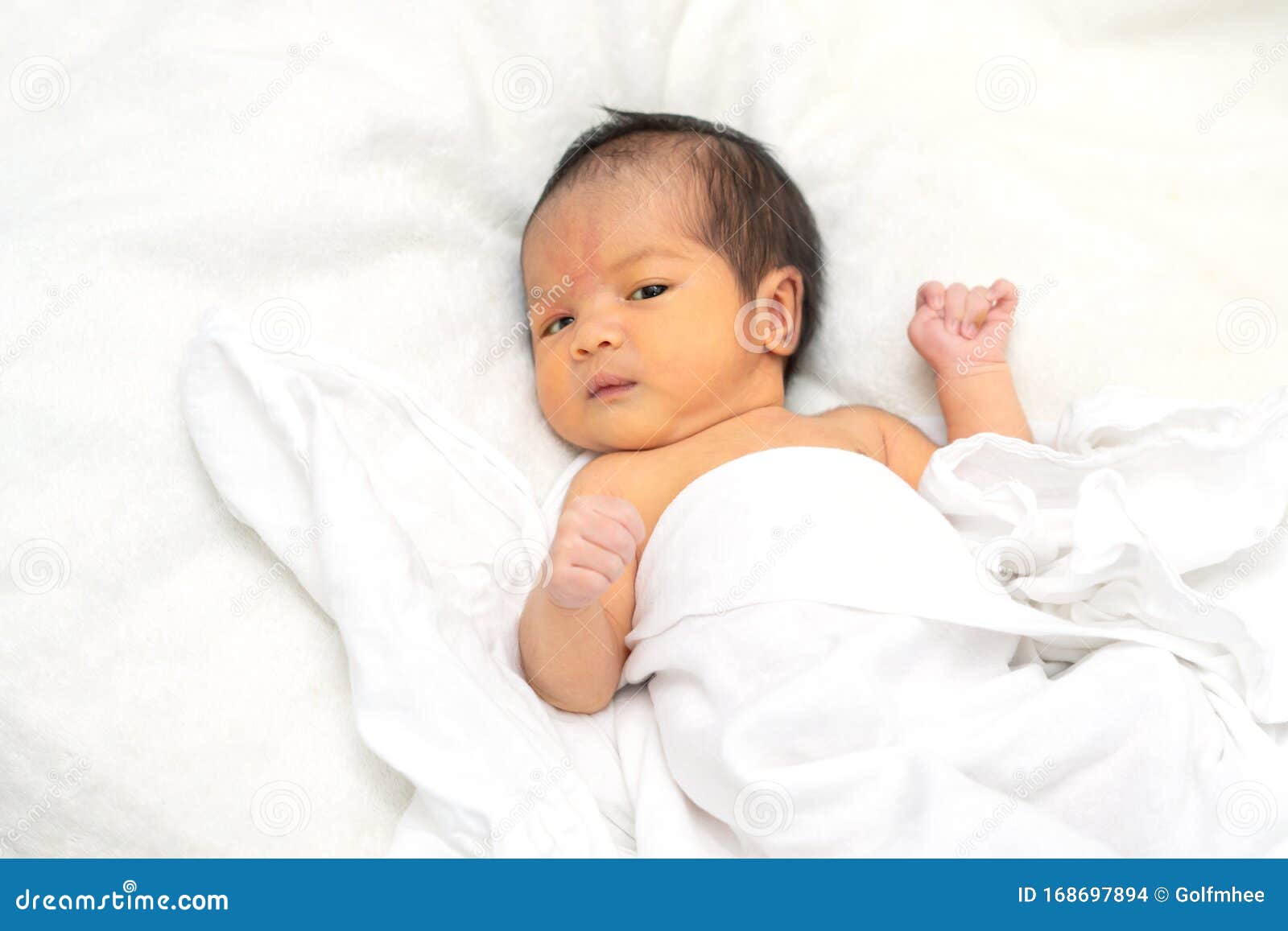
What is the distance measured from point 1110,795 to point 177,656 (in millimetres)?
963

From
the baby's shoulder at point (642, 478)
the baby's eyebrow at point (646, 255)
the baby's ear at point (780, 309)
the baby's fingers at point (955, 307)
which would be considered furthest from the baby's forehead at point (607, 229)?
the baby's fingers at point (955, 307)

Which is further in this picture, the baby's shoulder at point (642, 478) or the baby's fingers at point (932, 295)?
the baby's fingers at point (932, 295)

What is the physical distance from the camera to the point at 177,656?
46.6 inches

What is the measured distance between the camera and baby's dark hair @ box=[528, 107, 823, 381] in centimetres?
150

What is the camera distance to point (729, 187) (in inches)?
59.9

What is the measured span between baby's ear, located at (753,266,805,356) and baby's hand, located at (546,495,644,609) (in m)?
0.47

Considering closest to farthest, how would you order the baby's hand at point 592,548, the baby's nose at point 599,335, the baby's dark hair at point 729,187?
the baby's hand at point 592,548, the baby's nose at point 599,335, the baby's dark hair at point 729,187

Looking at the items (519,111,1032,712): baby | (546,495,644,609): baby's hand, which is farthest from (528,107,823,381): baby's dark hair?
(546,495,644,609): baby's hand

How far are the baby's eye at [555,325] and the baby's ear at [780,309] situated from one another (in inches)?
10.0

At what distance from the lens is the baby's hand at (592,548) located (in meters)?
1.12

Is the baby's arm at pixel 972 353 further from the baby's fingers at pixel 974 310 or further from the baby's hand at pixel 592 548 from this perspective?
the baby's hand at pixel 592 548

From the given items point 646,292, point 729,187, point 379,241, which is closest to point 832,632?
point 646,292

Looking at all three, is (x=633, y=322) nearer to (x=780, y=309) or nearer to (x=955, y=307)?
(x=780, y=309)
